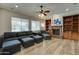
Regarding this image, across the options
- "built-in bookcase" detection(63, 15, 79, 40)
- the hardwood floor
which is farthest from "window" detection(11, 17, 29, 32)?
"built-in bookcase" detection(63, 15, 79, 40)

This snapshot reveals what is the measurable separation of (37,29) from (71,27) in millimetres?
2935

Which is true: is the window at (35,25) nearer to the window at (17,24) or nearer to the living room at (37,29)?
the living room at (37,29)

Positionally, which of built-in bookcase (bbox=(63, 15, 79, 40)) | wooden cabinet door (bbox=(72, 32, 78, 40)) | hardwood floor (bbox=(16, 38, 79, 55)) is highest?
built-in bookcase (bbox=(63, 15, 79, 40))

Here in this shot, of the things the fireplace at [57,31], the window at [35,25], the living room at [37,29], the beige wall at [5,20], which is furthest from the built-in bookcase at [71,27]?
the beige wall at [5,20]

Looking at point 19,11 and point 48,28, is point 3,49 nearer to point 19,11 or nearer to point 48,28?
point 19,11

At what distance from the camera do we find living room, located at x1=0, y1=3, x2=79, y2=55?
187 inches

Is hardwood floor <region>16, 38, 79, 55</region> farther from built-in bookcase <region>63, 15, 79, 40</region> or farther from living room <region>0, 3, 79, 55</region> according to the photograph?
built-in bookcase <region>63, 15, 79, 40</region>

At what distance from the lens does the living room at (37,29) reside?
475cm

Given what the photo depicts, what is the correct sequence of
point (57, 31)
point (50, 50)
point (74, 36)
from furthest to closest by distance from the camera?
point (57, 31) < point (74, 36) < point (50, 50)

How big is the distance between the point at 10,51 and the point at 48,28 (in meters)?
5.30

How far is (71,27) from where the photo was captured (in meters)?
8.74

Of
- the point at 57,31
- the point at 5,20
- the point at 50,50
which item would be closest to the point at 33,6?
the point at 5,20

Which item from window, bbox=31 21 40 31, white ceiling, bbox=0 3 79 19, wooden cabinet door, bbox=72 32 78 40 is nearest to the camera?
white ceiling, bbox=0 3 79 19

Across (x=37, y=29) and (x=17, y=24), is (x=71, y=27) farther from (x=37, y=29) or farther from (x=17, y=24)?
(x=17, y=24)
